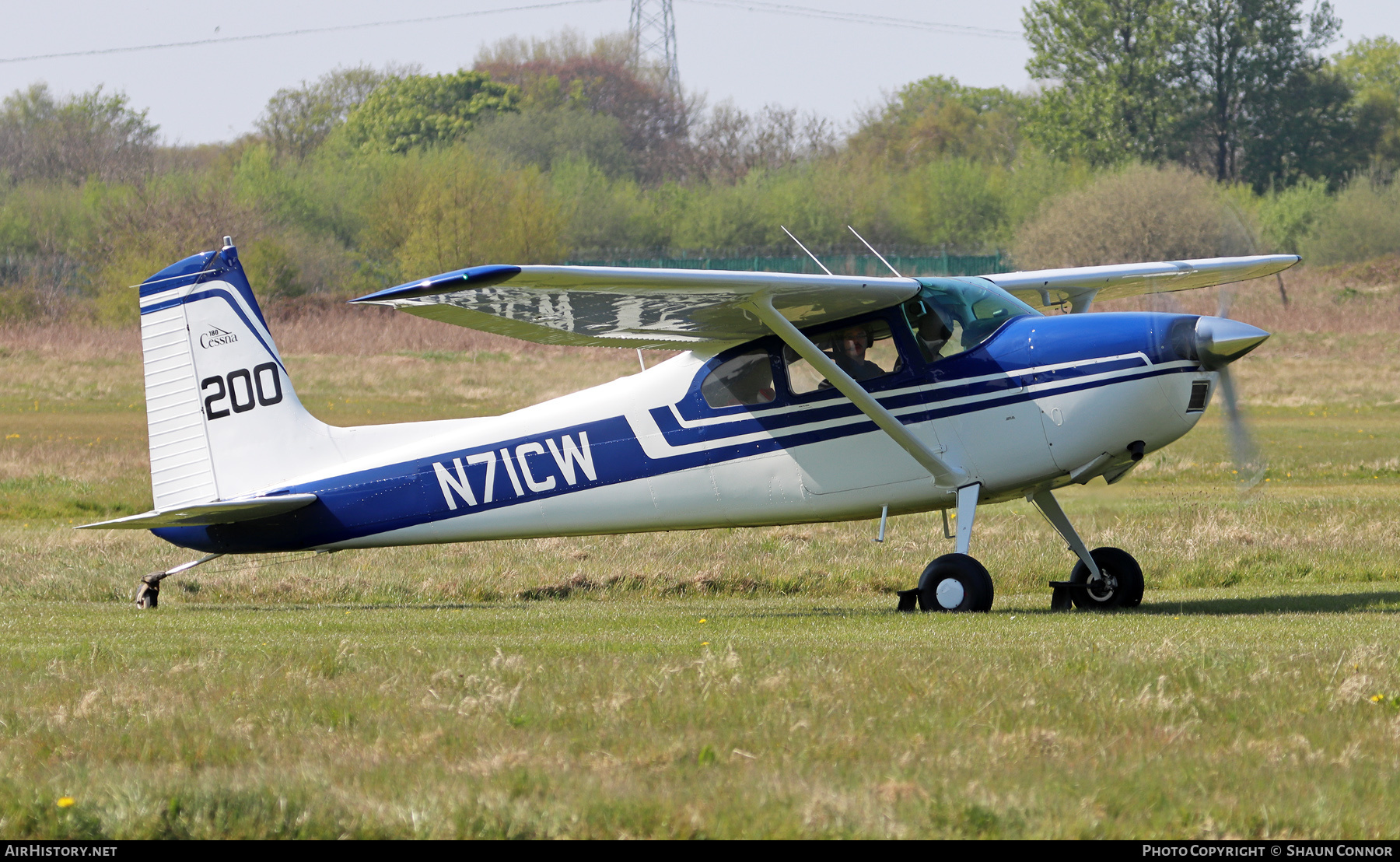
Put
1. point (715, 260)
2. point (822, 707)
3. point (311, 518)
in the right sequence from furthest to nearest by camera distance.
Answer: point (715, 260) < point (311, 518) < point (822, 707)

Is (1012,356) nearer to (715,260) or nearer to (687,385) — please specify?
(687,385)

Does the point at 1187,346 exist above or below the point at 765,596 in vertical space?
above

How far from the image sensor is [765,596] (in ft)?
46.5

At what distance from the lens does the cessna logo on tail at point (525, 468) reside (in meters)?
12.0

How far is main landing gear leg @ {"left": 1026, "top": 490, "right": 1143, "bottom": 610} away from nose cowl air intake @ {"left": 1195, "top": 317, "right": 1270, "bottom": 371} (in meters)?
1.88

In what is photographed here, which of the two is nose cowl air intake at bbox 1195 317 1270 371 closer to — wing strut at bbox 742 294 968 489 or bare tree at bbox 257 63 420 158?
wing strut at bbox 742 294 968 489

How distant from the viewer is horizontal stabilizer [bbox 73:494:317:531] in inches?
467

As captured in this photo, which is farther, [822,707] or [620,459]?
[620,459]

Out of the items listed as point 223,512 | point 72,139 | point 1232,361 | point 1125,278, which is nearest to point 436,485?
point 223,512

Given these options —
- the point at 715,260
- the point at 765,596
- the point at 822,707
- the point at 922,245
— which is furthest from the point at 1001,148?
the point at 822,707

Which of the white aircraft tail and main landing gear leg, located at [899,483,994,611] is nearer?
main landing gear leg, located at [899,483,994,611]

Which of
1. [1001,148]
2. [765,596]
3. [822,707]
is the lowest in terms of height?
[765,596]

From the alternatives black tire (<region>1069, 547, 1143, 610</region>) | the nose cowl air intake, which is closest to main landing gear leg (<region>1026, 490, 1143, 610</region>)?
black tire (<region>1069, 547, 1143, 610</region>)

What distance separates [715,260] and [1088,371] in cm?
6415
